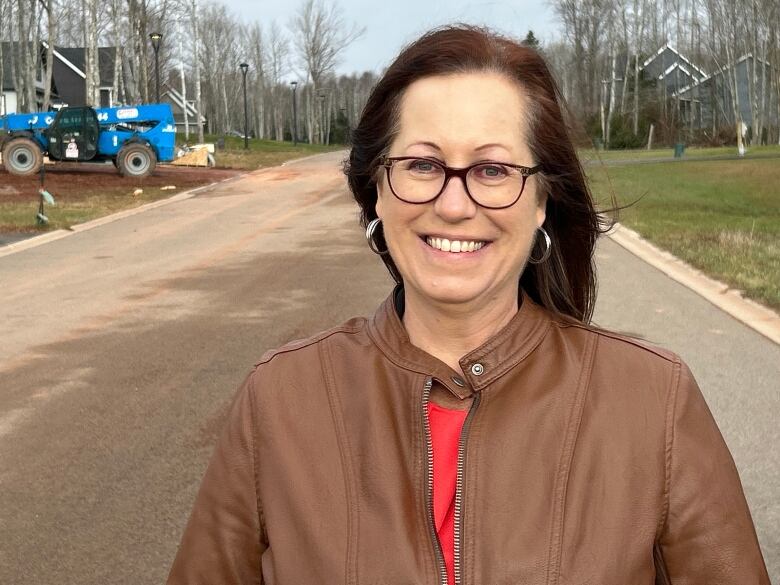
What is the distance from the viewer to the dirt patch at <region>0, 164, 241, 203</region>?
2226cm

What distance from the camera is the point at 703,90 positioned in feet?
241

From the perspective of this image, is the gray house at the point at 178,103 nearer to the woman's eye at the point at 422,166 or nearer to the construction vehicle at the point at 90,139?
the construction vehicle at the point at 90,139

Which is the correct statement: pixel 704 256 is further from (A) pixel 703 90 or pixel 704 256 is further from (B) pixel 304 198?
(A) pixel 703 90

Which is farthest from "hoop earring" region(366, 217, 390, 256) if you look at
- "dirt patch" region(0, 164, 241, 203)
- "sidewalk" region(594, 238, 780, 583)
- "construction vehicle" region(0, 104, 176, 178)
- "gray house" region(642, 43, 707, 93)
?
"gray house" region(642, 43, 707, 93)

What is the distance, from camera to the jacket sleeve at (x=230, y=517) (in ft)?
5.97

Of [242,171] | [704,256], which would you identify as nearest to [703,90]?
[242,171]

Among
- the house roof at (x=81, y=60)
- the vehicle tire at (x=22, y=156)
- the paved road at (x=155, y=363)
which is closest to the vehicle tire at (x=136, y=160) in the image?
the vehicle tire at (x=22, y=156)

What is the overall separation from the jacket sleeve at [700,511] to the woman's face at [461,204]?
414mm

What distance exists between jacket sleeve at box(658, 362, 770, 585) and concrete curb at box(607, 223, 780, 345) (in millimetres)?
3983

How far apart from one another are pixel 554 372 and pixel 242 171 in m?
31.4

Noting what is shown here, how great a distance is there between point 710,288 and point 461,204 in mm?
8544

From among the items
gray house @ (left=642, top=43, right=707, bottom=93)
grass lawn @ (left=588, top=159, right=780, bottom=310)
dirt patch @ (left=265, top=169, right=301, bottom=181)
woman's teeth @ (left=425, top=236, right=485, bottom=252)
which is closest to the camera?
woman's teeth @ (left=425, top=236, right=485, bottom=252)

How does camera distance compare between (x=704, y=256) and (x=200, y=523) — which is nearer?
(x=200, y=523)

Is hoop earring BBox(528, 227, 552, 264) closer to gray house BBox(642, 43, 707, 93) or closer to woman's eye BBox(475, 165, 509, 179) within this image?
woman's eye BBox(475, 165, 509, 179)
